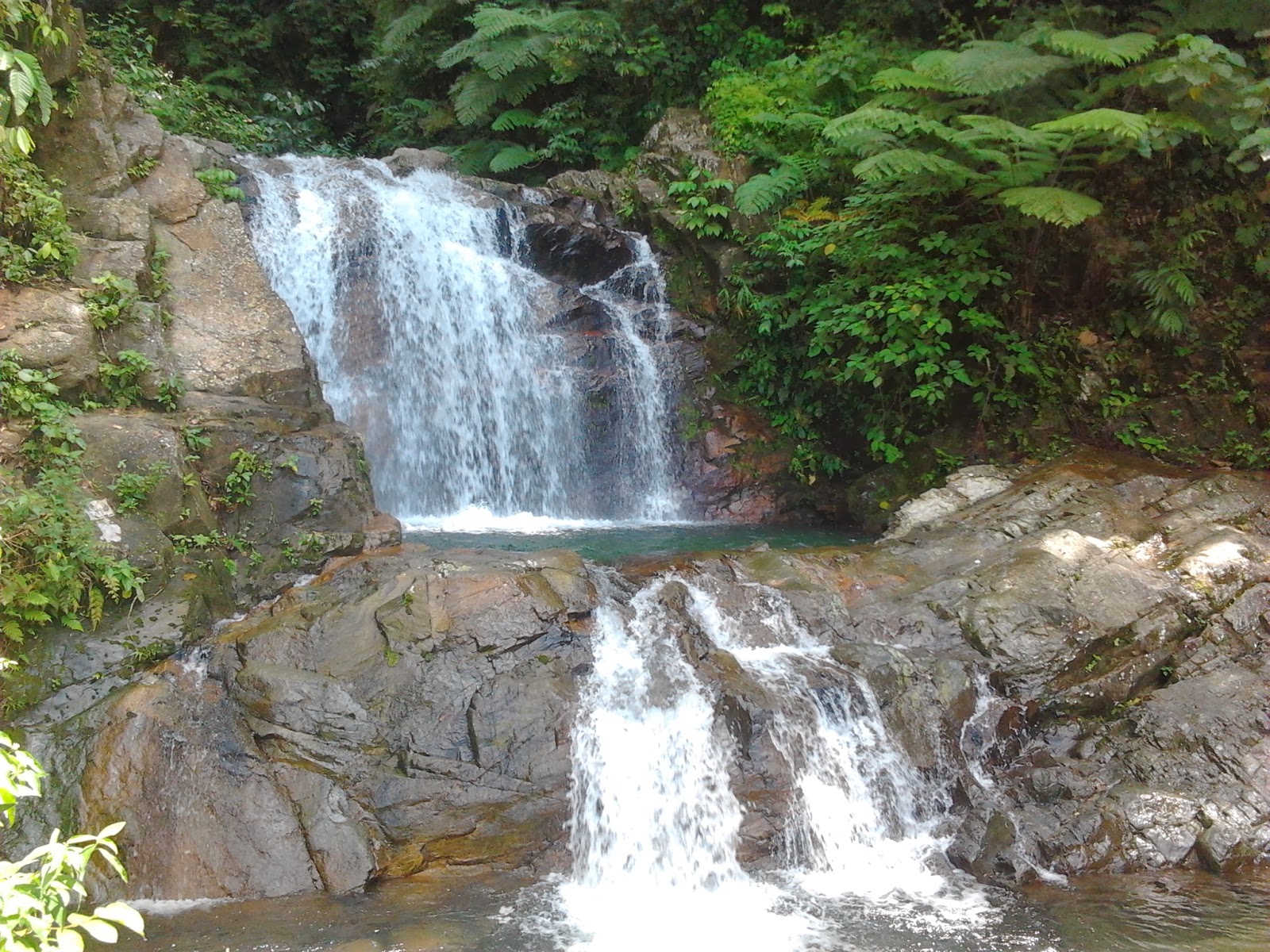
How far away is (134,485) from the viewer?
5789mm

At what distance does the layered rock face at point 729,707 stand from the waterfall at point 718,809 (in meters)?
0.12

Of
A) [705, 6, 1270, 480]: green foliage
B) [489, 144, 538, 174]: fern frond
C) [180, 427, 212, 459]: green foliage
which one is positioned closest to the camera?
[180, 427, 212, 459]: green foliage

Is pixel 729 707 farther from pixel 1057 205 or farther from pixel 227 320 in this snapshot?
pixel 227 320

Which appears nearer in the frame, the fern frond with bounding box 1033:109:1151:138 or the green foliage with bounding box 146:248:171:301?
the fern frond with bounding box 1033:109:1151:138

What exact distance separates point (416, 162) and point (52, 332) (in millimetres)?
6500

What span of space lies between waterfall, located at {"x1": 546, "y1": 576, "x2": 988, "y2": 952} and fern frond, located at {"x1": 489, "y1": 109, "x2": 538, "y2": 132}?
9.40 meters

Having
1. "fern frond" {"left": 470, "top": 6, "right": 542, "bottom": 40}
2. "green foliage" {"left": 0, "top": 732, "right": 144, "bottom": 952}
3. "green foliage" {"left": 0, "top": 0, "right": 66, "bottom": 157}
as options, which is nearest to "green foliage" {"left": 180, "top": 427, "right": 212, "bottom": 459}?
"green foliage" {"left": 0, "top": 0, "right": 66, "bottom": 157}

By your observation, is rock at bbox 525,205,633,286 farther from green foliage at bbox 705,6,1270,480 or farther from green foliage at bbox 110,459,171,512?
green foliage at bbox 110,459,171,512

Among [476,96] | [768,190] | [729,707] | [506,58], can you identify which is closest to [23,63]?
[729,707]

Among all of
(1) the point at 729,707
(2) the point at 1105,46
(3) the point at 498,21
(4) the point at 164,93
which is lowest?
(1) the point at 729,707

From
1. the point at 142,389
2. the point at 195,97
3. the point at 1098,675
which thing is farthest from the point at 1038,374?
the point at 195,97

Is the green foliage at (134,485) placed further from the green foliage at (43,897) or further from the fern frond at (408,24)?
the fern frond at (408,24)

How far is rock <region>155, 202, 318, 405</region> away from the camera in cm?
717

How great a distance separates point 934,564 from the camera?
678 centimetres
